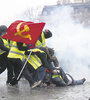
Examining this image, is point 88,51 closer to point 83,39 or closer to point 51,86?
point 83,39

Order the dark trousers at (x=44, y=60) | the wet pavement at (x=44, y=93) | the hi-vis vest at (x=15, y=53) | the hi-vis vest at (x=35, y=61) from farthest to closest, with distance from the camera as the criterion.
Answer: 1. the dark trousers at (x=44, y=60)
2. the hi-vis vest at (x=35, y=61)
3. the hi-vis vest at (x=15, y=53)
4. the wet pavement at (x=44, y=93)

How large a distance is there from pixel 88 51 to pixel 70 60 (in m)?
1.56

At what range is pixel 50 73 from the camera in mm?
9742

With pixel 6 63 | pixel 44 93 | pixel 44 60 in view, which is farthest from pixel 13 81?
pixel 44 93

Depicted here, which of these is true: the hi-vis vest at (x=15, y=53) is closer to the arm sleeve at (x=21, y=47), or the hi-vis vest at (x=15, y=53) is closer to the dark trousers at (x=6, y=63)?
the arm sleeve at (x=21, y=47)

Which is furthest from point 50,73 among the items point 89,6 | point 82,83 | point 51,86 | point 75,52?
point 89,6

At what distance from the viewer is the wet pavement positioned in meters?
8.02

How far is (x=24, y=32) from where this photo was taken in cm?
908

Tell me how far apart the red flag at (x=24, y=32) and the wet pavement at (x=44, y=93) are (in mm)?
1210

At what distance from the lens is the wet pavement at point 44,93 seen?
8016mm

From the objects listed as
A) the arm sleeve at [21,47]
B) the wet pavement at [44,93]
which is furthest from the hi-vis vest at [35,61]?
the wet pavement at [44,93]

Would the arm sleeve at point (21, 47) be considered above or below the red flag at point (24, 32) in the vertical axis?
below

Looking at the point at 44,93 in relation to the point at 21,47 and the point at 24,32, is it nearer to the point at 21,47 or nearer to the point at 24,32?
the point at 21,47

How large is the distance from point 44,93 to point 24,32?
1.58 metres
